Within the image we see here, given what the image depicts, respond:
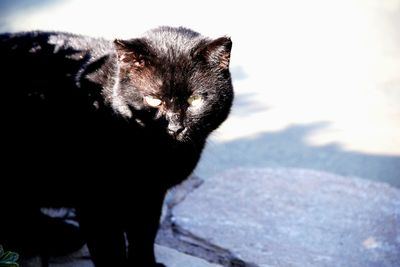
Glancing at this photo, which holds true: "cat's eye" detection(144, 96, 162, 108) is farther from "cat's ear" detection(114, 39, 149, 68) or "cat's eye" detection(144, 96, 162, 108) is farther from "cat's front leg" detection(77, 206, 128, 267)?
"cat's front leg" detection(77, 206, 128, 267)

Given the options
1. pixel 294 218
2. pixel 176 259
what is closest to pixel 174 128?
pixel 176 259

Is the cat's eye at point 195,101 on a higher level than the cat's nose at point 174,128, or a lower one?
higher

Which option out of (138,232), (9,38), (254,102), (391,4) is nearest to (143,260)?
(138,232)

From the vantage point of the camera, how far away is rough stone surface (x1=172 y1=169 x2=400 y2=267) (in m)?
2.30

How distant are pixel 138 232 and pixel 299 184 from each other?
1.23 meters

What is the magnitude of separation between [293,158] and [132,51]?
1920 mm

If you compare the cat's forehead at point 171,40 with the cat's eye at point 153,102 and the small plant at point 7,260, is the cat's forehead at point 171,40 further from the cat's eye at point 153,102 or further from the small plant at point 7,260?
the small plant at point 7,260

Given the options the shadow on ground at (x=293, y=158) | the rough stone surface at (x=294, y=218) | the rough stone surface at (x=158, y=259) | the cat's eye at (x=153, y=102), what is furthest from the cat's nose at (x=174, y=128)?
the shadow on ground at (x=293, y=158)

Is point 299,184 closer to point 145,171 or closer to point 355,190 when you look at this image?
point 355,190

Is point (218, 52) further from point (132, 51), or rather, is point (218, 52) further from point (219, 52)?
point (132, 51)

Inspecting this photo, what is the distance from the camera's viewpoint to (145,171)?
1884mm

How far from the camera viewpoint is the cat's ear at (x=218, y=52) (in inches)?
72.9

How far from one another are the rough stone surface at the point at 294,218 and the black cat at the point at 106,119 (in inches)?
26.0

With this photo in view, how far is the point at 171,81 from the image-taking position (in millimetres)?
1854
